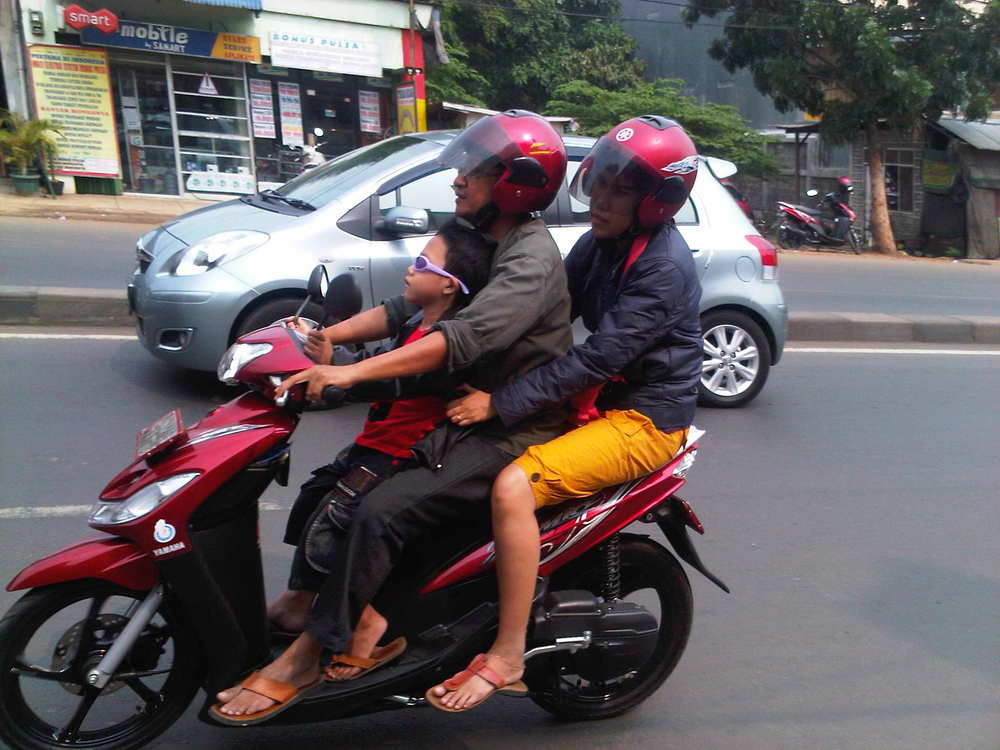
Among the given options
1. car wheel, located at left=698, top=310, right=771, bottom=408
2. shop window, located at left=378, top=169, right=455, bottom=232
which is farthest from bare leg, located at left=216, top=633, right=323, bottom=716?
car wheel, located at left=698, top=310, right=771, bottom=408

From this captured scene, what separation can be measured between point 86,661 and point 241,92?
53.7ft

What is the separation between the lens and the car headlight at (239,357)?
2.44 metres

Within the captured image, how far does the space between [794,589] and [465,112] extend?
16.1m

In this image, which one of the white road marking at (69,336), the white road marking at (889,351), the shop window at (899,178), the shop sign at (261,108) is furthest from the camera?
the shop window at (899,178)

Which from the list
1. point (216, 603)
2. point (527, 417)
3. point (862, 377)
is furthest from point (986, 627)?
point (862, 377)

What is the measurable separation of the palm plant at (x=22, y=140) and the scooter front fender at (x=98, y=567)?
13.9 meters

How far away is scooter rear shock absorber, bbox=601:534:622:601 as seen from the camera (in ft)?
9.32

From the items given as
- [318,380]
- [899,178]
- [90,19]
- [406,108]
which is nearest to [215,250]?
[318,380]

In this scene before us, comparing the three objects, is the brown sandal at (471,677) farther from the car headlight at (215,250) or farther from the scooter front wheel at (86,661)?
the car headlight at (215,250)

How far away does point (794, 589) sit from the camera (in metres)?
3.99

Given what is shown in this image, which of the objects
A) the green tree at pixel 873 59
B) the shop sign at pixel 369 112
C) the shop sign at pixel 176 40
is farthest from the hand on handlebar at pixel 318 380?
the shop sign at pixel 369 112

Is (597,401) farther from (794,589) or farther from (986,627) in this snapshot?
(986,627)

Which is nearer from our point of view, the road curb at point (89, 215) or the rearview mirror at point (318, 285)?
the rearview mirror at point (318, 285)

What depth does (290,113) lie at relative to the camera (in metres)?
18.0
